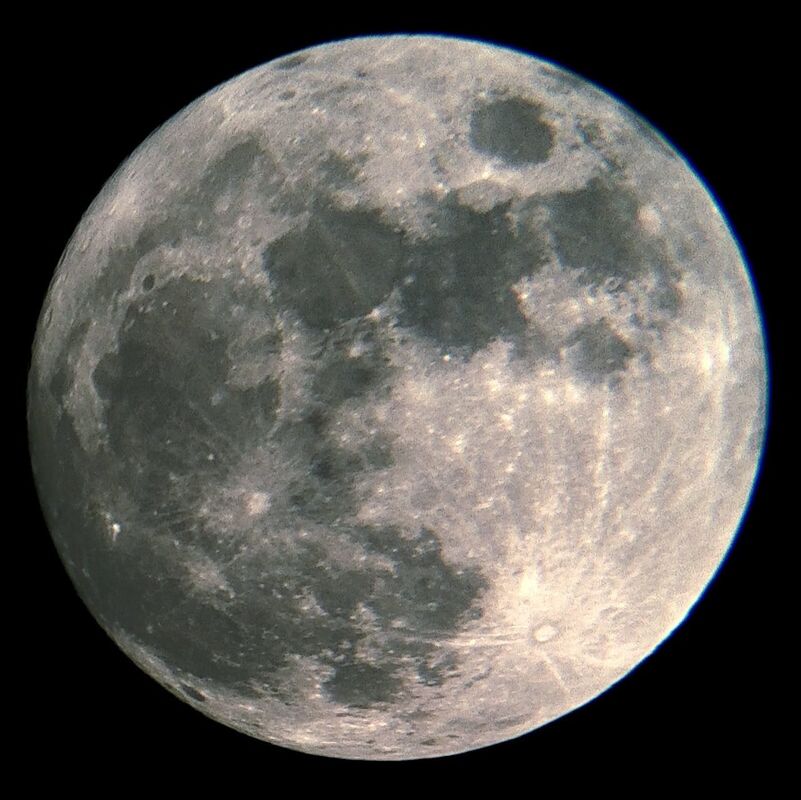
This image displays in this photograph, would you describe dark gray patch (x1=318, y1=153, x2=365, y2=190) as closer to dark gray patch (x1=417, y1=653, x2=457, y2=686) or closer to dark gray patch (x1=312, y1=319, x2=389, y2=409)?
dark gray patch (x1=312, y1=319, x2=389, y2=409)

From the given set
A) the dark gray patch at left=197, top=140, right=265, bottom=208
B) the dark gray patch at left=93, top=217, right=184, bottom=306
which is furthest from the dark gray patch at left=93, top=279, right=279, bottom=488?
the dark gray patch at left=197, top=140, right=265, bottom=208

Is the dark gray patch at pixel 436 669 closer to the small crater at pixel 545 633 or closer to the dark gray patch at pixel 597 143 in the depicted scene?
the small crater at pixel 545 633

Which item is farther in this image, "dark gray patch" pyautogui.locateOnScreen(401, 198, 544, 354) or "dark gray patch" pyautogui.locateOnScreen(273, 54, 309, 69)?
"dark gray patch" pyautogui.locateOnScreen(273, 54, 309, 69)

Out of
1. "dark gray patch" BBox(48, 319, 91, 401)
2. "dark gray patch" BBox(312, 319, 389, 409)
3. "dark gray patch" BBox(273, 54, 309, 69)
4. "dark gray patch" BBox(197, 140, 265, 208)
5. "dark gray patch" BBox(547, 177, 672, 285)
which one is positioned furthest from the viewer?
"dark gray patch" BBox(273, 54, 309, 69)

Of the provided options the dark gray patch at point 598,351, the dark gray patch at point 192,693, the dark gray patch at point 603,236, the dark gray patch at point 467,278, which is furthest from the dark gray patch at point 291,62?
the dark gray patch at point 192,693

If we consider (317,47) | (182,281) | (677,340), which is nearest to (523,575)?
(677,340)
